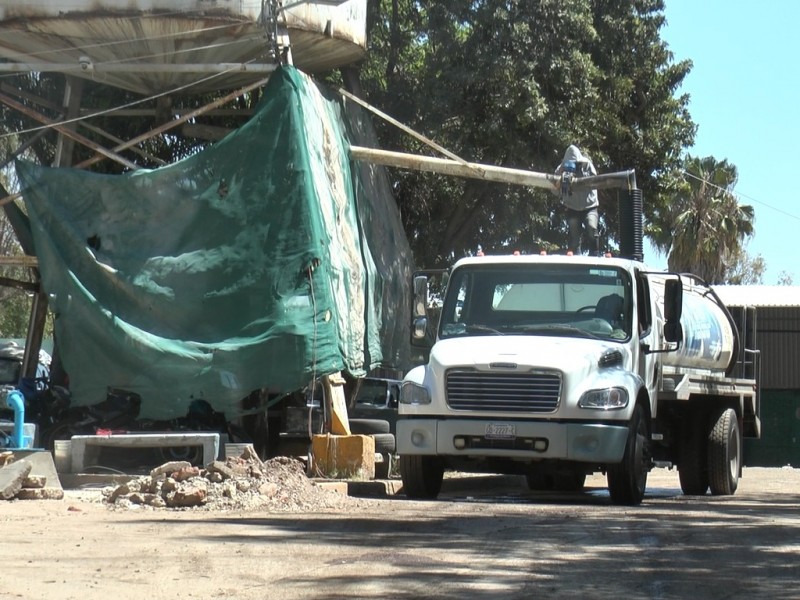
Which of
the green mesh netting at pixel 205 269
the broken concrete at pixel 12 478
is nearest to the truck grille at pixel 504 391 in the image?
the green mesh netting at pixel 205 269

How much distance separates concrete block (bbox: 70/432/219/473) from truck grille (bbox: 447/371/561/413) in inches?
112

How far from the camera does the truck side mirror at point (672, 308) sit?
14.4m

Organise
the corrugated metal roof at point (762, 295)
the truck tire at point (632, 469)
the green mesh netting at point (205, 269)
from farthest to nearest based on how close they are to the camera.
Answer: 1. the corrugated metal roof at point (762, 295)
2. the green mesh netting at point (205, 269)
3. the truck tire at point (632, 469)

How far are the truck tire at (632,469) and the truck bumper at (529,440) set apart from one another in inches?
8.4

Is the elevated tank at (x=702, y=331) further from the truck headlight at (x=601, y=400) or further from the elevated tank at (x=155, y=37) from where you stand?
the elevated tank at (x=155, y=37)

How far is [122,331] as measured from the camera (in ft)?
55.6

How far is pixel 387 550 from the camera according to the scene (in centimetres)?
903

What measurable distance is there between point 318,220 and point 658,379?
4.76m

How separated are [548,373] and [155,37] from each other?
25.9 ft

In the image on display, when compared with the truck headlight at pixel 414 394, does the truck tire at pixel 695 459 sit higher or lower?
lower

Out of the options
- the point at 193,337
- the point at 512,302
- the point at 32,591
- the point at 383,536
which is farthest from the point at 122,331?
the point at 32,591

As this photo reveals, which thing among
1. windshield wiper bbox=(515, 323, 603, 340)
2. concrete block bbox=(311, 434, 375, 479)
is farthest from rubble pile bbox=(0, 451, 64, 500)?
windshield wiper bbox=(515, 323, 603, 340)

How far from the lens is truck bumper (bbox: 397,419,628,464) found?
13.3 meters

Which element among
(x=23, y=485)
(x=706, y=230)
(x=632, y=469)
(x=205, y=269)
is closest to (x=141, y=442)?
(x=23, y=485)
